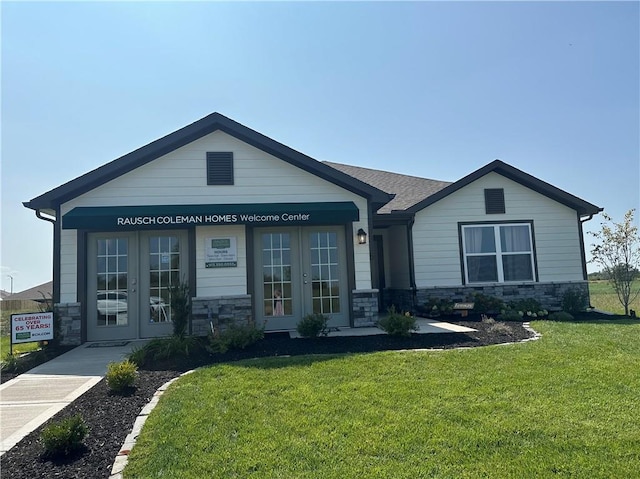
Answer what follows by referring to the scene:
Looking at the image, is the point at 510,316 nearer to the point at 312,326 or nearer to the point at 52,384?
the point at 312,326

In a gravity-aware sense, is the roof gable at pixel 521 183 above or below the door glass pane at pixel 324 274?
above

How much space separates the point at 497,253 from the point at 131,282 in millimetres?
10919

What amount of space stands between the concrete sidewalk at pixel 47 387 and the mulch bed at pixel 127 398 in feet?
0.61

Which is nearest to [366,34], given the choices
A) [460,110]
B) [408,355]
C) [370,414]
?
[460,110]

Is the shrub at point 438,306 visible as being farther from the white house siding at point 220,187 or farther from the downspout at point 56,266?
the downspout at point 56,266

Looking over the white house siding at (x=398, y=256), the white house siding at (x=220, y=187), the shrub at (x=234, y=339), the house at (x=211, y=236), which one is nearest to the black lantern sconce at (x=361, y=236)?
the house at (x=211, y=236)

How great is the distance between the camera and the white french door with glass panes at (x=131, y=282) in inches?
387

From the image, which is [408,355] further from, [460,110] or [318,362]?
[460,110]

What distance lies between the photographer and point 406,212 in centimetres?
1307

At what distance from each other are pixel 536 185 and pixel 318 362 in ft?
35.0

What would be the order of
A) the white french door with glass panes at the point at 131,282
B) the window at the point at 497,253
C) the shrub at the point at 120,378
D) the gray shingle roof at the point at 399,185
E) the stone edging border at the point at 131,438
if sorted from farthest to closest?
the gray shingle roof at the point at 399,185 → the window at the point at 497,253 → the white french door with glass panes at the point at 131,282 → the shrub at the point at 120,378 → the stone edging border at the point at 131,438

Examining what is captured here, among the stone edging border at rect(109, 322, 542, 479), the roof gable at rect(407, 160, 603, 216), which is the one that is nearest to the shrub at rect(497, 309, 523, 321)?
the roof gable at rect(407, 160, 603, 216)

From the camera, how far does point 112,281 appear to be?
991 centimetres

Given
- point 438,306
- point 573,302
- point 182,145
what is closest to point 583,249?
point 573,302
